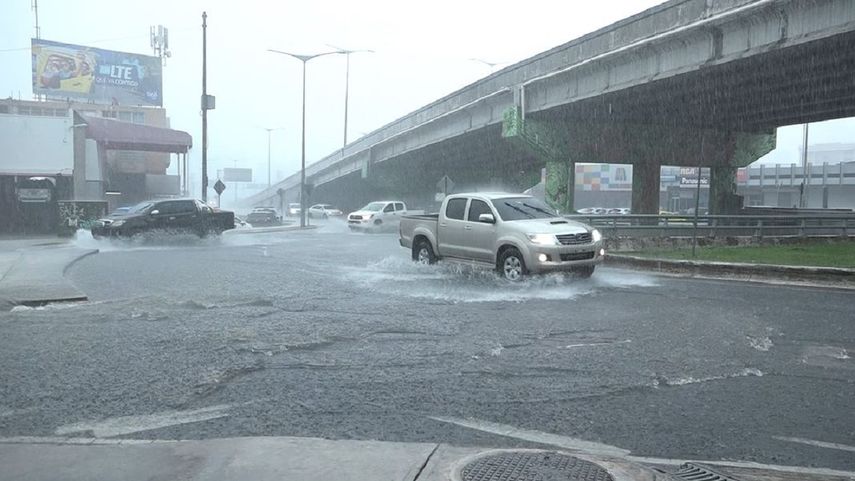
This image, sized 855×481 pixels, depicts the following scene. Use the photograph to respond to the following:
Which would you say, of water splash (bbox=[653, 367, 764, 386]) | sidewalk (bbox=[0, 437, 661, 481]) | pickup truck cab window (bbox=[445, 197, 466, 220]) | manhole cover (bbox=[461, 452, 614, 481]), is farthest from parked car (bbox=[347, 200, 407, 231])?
manhole cover (bbox=[461, 452, 614, 481])

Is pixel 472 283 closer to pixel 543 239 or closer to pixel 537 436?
pixel 543 239

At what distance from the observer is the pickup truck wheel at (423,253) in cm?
1562

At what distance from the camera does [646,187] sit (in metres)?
34.4

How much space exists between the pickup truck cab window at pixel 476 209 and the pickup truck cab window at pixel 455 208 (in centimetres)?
21

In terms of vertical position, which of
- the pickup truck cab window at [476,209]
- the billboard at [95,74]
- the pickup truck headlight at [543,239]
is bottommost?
the pickup truck headlight at [543,239]

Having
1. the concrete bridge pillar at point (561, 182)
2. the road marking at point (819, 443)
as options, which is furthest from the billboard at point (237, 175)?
the road marking at point (819, 443)

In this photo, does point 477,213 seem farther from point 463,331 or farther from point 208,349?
point 208,349

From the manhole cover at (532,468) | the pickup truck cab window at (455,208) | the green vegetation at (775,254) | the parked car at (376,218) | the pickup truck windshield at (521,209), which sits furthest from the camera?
the parked car at (376,218)

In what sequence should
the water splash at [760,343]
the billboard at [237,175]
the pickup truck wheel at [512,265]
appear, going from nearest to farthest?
the water splash at [760,343]
the pickup truck wheel at [512,265]
the billboard at [237,175]

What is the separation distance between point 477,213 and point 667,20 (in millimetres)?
11272

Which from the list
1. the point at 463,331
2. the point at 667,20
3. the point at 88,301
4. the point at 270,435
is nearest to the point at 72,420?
the point at 270,435

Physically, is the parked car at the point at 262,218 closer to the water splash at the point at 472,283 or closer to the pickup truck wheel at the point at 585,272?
the water splash at the point at 472,283

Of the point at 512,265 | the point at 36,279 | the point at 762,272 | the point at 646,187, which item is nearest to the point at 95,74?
the point at 646,187

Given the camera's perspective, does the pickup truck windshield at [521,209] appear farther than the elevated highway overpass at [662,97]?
No
